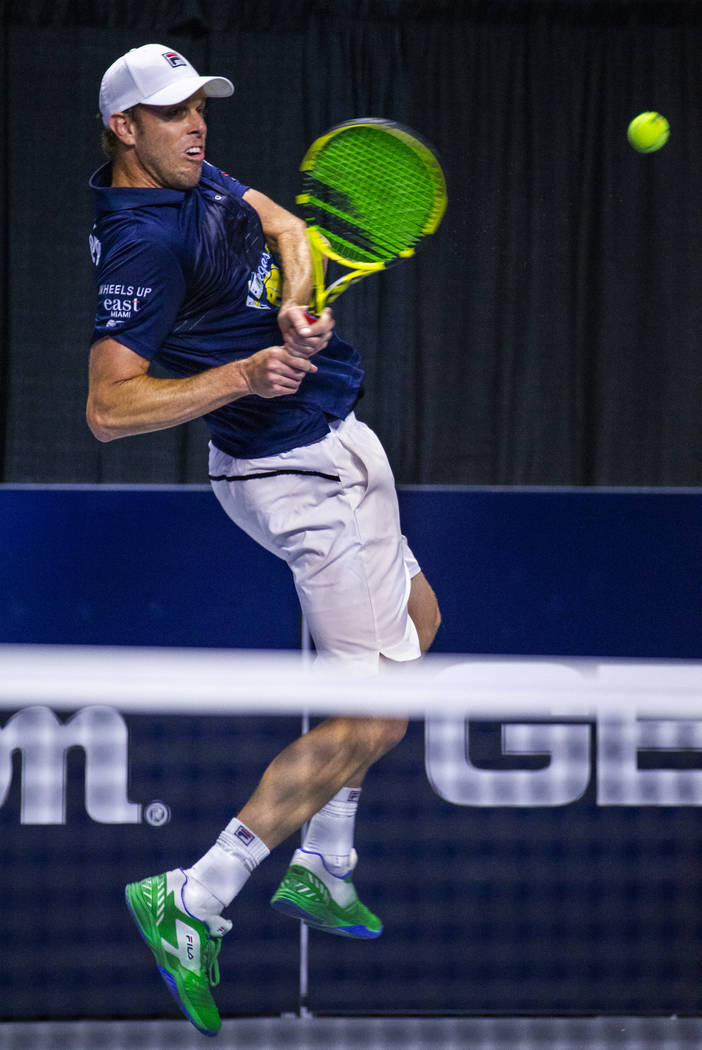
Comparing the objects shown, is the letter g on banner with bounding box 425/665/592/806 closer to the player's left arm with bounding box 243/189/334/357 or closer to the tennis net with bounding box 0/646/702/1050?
the tennis net with bounding box 0/646/702/1050

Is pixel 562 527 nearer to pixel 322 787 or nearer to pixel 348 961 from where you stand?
pixel 322 787

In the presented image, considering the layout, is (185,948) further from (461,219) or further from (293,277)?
(461,219)

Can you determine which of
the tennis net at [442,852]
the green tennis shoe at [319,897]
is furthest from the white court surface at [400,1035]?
the green tennis shoe at [319,897]

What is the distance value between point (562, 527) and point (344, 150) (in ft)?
2.96

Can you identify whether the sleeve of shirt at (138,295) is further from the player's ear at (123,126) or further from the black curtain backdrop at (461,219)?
the black curtain backdrop at (461,219)

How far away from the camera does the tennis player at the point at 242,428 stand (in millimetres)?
2035

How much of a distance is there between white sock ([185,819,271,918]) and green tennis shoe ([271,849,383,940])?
0.16 metres

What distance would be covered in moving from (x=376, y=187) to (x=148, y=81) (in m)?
0.43

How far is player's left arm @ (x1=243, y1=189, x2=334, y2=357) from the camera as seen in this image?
188 centimetres

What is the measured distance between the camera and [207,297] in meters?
2.18

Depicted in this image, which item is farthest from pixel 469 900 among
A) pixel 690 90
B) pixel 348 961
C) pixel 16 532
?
pixel 690 90

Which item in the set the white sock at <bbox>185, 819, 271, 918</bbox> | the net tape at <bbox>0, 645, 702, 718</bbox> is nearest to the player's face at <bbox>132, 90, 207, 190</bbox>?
the net tape at <bbox>0, 645, 702, 718</bbox>

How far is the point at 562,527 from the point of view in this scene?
2596 millimetres

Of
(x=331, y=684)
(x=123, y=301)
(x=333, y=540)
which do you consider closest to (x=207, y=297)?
(x=123, y=301)
